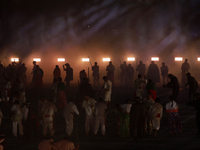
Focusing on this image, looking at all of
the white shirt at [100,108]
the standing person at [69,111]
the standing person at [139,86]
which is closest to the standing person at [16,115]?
the standing person at [69,111]

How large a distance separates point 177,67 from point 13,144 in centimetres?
2126

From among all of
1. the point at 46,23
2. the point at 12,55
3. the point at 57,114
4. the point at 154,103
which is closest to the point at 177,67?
the point at 46,23

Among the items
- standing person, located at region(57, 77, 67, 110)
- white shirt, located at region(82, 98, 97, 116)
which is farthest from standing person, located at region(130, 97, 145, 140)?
standing person, located at region(57, 77, 67, 110)

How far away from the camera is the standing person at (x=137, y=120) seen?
1112 cm

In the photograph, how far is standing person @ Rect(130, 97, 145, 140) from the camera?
1112cm

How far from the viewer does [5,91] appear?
16.9 meters

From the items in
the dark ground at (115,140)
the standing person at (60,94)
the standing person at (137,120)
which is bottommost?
the dark ground at (115,140)

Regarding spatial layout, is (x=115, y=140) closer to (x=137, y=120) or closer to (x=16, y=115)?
(x=137, y=120)

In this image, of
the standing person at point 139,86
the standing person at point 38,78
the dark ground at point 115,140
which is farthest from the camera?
the standing person at point 38,78

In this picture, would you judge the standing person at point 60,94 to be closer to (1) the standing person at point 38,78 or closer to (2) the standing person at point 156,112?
(1) the standing person at point 38,78

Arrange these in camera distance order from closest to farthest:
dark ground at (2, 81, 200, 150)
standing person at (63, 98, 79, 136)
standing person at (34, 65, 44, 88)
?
dark ground at (2, 81, 200, 150) < standing person at (63, 98, 79, 136) < standing person at (34, 65, 44, 88)

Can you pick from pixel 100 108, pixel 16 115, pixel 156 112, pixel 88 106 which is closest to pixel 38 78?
pixel 16 115

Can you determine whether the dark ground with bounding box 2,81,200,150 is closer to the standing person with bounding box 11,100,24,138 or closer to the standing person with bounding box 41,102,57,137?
the standing person with bounding box 11,100,24,138

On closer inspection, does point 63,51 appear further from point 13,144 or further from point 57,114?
point 13,144
